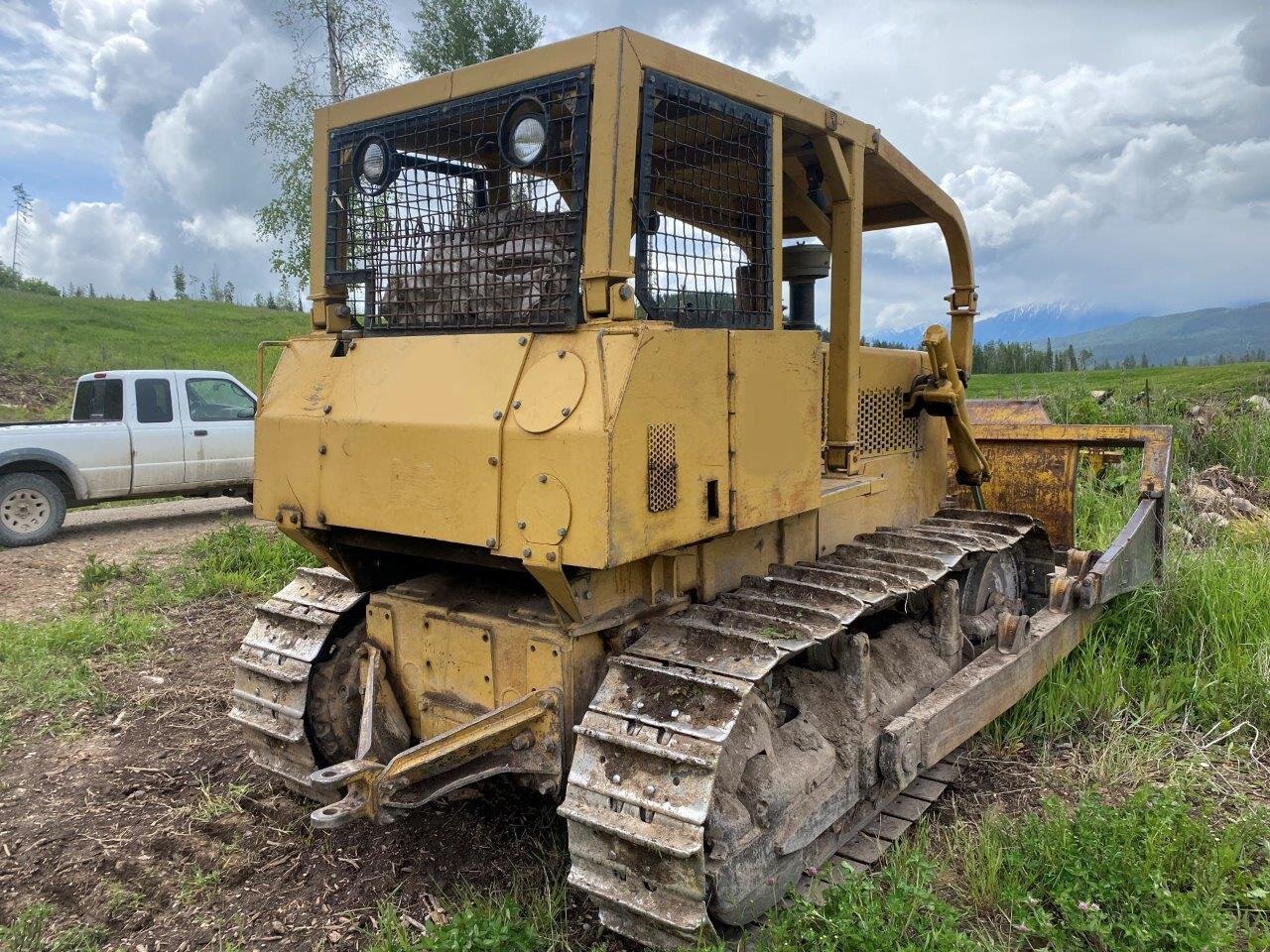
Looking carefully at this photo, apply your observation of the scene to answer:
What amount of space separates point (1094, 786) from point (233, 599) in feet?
20.0

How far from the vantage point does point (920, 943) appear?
2.97 m

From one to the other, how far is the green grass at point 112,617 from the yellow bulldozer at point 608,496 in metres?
2.26

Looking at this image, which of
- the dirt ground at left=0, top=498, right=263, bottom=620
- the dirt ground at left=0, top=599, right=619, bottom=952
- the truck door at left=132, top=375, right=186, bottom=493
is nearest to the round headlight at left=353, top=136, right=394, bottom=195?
the dirt ground at left=0, top=599, right=619, bottom=952

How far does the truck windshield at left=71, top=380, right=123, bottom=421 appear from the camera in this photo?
10.8 m

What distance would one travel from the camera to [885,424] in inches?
185

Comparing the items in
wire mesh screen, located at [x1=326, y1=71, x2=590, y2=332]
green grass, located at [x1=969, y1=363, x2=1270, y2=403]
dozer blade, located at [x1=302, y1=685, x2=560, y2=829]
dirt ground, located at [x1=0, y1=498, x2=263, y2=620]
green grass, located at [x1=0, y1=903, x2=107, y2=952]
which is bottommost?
green grass, located at [x1=0, y1=903, x2=107, y2=952]

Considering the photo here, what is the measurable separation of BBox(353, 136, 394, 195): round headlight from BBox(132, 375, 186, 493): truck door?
827 cm

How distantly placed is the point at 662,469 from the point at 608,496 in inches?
10.4

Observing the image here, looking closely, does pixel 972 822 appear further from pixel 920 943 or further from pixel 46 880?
pixel 46 880

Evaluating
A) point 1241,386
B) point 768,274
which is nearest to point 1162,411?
point 1241,386

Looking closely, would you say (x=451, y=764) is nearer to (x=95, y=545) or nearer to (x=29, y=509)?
(x=95, y=545)

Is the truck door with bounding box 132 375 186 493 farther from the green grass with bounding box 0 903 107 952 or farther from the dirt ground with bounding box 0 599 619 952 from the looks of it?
the green grass with bounding box 0 903 107 952

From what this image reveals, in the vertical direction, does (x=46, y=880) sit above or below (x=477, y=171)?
below

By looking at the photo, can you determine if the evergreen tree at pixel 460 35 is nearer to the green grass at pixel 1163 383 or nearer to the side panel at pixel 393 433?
the green grass at pixel 1163 383
